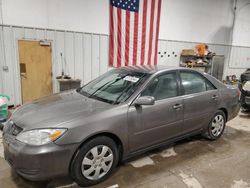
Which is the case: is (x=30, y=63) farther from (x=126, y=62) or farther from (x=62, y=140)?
(x=62, y=140)

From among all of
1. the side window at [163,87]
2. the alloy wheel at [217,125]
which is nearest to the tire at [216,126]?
the alloy wheel at [217,125]

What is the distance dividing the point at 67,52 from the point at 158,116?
407 centimetres

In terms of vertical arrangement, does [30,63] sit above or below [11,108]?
above

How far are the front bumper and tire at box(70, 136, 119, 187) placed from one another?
0.11 m

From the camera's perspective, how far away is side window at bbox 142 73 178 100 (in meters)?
2.64

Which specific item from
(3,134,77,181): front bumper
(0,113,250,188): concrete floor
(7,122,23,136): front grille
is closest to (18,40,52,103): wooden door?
(0,113,250,188): concrete floor

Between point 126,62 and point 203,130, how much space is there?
4010 millimetres

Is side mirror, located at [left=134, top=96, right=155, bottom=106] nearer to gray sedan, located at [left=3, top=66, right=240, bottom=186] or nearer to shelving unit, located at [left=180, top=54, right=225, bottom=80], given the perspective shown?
gray sedan, located at [left=3, top=66, right=240, bottom=186]

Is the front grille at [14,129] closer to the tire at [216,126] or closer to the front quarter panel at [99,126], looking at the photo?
→ the front quarter panel at [99,126]

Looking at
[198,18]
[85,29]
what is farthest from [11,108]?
[198,18]

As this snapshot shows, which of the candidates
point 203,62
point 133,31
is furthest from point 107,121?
point 203,62

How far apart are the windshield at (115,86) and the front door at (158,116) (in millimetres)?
167

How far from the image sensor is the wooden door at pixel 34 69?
5.26 metres

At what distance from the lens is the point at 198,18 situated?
8055 millimetres
